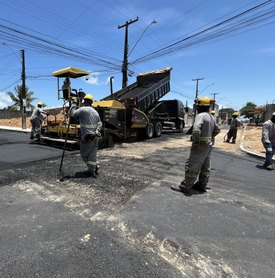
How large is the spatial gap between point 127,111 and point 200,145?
748 cm

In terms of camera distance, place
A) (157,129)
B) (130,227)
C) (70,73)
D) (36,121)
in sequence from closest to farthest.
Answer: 1. (130,227)
2. (70,73)
3. (36,121)
4. (157,129)

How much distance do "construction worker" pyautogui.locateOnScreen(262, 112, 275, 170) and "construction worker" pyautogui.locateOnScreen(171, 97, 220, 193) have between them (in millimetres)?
3803

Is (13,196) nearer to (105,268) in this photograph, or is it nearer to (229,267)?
(105,268)

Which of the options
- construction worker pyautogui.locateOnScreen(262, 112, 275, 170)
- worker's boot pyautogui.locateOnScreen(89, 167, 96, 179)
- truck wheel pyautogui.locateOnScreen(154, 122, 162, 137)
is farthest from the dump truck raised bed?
worker's boot pyautogui.locateOnScreen(89, 167, 96, 179)

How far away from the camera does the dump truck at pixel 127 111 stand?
9766 millimetres

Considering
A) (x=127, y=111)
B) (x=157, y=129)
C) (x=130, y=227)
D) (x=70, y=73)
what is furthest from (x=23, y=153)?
(x=157, y=129)

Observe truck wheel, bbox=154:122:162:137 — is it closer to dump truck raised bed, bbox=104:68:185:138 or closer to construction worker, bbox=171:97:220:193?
dump truck raised bed, bbox=104:68:185:138

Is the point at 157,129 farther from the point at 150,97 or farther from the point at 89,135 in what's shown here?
the point at 89,135

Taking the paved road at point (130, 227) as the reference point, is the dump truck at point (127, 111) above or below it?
above

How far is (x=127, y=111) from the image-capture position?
1205cm

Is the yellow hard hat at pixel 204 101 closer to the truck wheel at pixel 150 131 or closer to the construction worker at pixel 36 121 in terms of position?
the construction worker at pixel 36 121

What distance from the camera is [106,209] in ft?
13.3

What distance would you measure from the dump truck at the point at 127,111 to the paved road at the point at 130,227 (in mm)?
2133

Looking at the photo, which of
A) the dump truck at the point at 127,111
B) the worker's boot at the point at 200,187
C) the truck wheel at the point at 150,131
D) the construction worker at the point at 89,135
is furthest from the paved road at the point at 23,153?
the truck wheel at the point at 150,131
